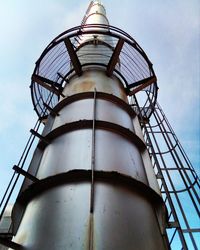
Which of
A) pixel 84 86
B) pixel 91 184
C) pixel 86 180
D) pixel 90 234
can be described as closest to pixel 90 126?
pixel 86 180

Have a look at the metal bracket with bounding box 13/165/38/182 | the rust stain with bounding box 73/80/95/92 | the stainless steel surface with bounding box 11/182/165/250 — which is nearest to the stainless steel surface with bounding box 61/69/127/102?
the rust stain with bounding box 73/80/95/92

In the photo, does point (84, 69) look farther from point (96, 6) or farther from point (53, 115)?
point (96, 6)

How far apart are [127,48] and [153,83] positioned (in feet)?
4.05

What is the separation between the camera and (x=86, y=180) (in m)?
2.95

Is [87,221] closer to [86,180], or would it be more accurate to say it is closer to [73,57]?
[86,180]

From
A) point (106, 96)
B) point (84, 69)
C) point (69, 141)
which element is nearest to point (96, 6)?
point (84, 69)


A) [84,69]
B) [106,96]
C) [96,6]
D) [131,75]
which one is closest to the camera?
Answer: [106,96]

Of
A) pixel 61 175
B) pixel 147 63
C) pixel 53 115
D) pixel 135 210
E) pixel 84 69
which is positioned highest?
pixel 147 63

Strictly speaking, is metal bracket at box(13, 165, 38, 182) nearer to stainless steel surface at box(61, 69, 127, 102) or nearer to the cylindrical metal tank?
the cylindrical metal tank

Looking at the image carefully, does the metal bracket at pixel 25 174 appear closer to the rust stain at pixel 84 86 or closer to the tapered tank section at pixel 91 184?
the tapered tank section at pixel 91 184

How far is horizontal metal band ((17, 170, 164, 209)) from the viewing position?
9.76 ft

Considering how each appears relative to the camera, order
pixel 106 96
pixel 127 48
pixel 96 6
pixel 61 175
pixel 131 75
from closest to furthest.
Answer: pixel 61 175 < pixel 106 96 < pixel 127 48 < pixel 131 75 < pixel 96 6

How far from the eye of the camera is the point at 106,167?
3.18 m

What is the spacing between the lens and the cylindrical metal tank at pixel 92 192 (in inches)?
94.5
